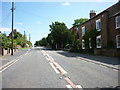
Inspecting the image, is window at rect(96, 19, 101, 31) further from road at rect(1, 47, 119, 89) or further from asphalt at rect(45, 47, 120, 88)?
road at rect(1, 47, 119, 89)

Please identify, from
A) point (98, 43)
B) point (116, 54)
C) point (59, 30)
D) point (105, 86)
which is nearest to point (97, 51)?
point (98, 43)

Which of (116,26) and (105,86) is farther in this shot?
(116,26)

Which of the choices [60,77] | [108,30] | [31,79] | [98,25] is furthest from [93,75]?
[98,25]

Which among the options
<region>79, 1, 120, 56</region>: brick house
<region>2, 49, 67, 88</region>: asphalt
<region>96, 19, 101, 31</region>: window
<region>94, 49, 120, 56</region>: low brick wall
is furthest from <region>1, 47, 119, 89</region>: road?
<region>96, 19, 101, 31</region>: window

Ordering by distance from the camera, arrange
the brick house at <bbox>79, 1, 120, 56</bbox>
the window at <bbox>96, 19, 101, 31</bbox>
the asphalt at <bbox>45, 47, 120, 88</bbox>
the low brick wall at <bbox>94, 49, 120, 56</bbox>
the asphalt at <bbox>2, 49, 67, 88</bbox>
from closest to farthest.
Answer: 1. the asphalt at <bbox>2, 49, 67, 88</bbox>
2. the asphalt at <bbox>45, 47, 120, 88</bbox>
3. the low brick wall at <bbox>94, 49, 120, 56</bbox>
4. the brick house at <bbox>79, 1, 120, 56</bbox>
5. the window at <bbox>96, 19, 101, 31</bbox>

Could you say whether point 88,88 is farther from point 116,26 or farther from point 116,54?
point 116,26

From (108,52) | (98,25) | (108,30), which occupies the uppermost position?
(98,25)

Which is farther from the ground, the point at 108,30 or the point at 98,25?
the point at 98,25

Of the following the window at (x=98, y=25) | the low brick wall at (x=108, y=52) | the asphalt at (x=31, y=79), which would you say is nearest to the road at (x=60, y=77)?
the asphalt at (x=31, y=79)

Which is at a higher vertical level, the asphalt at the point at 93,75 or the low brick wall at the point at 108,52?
the low brick wall at the point at 108,52

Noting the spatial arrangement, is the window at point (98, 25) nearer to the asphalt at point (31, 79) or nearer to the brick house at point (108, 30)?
the brick house at point (108, 30)

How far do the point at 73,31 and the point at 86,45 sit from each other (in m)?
29.6

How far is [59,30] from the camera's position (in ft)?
200

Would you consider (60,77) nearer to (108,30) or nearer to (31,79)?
(31,79)
